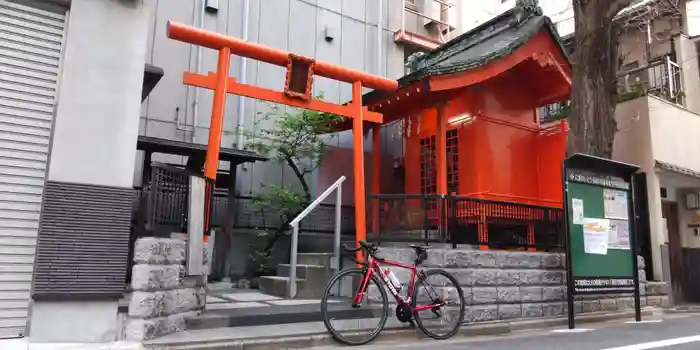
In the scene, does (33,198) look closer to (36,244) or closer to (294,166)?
(36,244)

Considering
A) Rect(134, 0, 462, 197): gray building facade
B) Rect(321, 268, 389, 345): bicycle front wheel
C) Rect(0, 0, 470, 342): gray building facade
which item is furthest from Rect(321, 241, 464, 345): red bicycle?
Rect(134, 0, 462, 197): gray building facade

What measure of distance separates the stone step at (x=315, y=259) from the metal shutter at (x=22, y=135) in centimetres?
459

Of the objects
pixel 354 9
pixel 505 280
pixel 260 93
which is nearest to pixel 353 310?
pixel 505 280

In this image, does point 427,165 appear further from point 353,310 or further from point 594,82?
point 353,310

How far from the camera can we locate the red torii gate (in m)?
6.47

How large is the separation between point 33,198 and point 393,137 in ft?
29.5

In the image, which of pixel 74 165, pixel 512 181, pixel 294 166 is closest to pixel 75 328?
pixel 74 165

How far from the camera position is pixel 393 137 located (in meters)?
12.7

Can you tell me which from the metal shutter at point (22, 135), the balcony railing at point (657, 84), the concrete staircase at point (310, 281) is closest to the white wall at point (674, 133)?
the balcony railing at point (657, 84)

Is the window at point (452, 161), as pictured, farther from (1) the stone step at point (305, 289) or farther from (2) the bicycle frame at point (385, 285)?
(2) the bicycle frame at point (385, 285)

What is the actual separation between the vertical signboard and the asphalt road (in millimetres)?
570

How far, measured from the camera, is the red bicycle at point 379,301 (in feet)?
18.9

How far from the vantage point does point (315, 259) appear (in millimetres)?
8859

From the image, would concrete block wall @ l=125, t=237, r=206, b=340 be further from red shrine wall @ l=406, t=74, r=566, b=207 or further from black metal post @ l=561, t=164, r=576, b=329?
red shrine wall @ l=406, t=74, r=566, b=207
